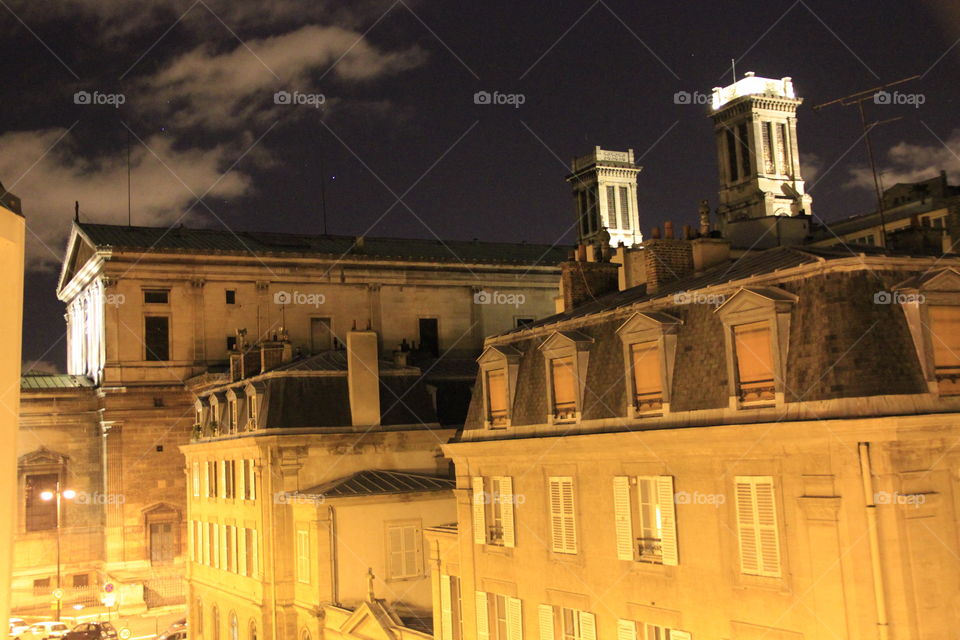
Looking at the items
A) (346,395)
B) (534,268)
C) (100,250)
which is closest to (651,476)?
(346,395)

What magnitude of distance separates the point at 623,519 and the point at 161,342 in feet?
142

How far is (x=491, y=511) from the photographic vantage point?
903 inches

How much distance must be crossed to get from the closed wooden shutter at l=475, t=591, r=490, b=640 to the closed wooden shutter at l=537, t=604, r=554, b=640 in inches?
89.3

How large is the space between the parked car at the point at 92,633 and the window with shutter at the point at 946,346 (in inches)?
1324

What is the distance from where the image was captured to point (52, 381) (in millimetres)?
60062

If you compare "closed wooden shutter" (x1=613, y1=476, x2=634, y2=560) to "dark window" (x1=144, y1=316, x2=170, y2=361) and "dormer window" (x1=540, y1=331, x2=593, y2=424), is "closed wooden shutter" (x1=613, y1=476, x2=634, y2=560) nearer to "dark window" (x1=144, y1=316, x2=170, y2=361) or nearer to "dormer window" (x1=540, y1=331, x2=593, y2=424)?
"dormer window" (x1=540, y1=331, x2=593, y2=424)

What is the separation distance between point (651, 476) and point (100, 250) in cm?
4432

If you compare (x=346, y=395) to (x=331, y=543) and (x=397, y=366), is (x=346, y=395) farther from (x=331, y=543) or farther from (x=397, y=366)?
(x=331, y=543)

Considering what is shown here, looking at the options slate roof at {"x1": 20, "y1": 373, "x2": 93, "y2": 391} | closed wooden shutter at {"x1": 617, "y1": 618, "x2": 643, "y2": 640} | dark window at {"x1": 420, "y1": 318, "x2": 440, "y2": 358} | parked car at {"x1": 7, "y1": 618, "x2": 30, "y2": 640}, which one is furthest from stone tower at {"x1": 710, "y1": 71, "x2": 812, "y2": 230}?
closed wooden shutter at {"x1": 617, "y1": 618, "x2": 643, "y2": 640}

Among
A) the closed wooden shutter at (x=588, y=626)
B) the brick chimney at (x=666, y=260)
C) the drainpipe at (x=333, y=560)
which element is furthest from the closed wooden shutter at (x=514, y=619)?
the drainpipe at (x=333, y=560)

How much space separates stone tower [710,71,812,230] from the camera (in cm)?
7312

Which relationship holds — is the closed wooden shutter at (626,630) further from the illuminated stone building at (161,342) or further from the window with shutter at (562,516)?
the illuminated stone building at (161,342)

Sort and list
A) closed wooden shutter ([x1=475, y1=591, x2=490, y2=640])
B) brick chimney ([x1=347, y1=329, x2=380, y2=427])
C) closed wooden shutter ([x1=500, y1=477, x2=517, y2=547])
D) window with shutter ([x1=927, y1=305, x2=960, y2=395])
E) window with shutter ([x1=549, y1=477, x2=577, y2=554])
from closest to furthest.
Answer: window with shutter ([x1=927, y1=305, x2=960, y2=395]) → window with shutter ([x1=549, y1=477, x2=577, y2=554]) → closed wooden shutter ([x1=500, y1=477, x2=517, y2=547]) → closed wooden shutter ([x1=475, y1=591, x2=490, y2=640]) → brick chimney ([x1=347, y1=329, x2=380, y2=427])

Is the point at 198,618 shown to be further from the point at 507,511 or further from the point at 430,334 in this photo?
the point at 507,511
